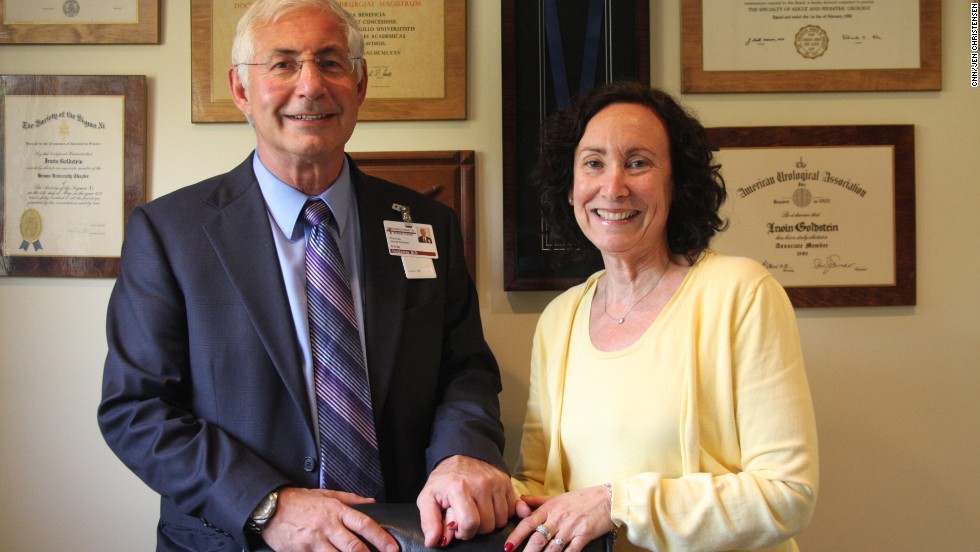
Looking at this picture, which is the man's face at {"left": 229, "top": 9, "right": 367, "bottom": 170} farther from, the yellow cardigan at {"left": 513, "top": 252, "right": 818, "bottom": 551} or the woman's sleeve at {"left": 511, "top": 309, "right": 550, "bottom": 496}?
the yellow cardigan at {"left": 513, "top": 252, "right": 818, "bottom": 551}

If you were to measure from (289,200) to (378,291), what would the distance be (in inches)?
10.8

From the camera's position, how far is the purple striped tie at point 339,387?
146cm

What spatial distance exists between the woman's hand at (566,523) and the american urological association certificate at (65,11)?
1812mm

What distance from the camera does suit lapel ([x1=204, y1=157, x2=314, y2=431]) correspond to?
1441mm

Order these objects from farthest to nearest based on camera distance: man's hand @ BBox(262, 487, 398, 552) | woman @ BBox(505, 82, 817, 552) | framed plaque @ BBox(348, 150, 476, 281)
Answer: framed plaque @ BBox(348, 150, 476, 281), woman @ BBox(505, 82, 817, 552), man's hand @ BBox(262, 487, 398, 552)

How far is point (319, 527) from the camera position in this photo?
4.20ft

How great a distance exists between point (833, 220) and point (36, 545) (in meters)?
2.52

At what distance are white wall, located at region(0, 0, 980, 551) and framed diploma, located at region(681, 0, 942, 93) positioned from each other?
0.05m

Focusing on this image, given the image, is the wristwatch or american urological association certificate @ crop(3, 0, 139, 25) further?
american urological association certificate @ crop(3, 0, 139, 25)

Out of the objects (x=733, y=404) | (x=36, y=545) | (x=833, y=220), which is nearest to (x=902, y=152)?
(x=833, y=220)

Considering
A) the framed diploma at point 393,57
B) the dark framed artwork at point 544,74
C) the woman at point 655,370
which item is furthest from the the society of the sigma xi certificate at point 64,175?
the woman at point 655,370

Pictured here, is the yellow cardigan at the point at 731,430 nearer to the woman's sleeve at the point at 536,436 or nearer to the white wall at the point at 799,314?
the woman's sleeve at the point at 536,436

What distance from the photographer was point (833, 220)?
2.16m

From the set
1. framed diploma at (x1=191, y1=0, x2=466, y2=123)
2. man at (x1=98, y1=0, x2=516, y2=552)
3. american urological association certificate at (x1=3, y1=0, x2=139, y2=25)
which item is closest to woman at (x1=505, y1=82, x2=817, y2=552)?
man at (x1=98, y1=0, x2=516, y2=552)
